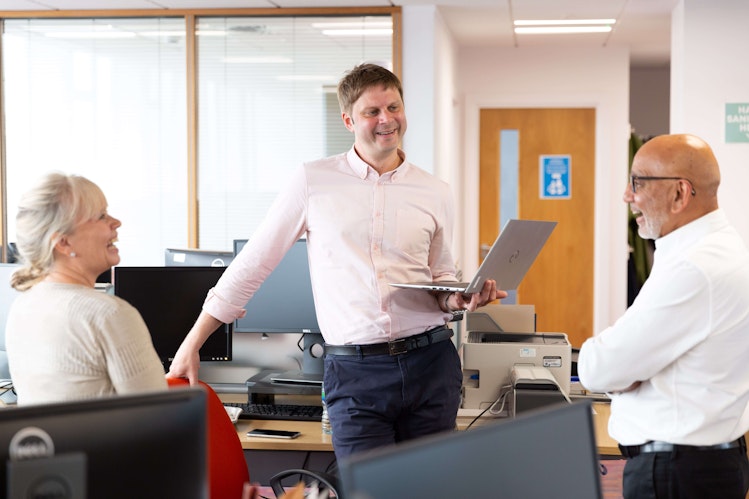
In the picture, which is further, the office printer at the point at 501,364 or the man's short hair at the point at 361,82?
the office printer at the point at 501,364

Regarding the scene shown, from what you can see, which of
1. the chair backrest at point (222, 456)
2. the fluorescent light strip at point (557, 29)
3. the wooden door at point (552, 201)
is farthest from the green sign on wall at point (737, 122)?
the chair backrest at point (222, 456)

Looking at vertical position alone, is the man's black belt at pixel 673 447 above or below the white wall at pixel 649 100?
below

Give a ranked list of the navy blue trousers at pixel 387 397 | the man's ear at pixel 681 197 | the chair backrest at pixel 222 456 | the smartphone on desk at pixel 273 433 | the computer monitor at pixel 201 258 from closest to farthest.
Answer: the man's ear at pixel 681 197, the chair backrest at pixel 222 456, the navy blue trousers at pixel 387 397, the smartphone on desk at pixel 273 433, the computer monitor at pixel 201 258

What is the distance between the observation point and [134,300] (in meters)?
3.17

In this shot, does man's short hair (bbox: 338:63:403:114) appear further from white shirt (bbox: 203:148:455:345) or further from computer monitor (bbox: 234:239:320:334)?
computer monitor (bbox: 234:239:320:334)

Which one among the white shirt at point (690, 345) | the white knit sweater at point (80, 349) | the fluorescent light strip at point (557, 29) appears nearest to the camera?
the white knit sweater at point (80, 349)

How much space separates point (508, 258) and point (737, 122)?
360 centimetres

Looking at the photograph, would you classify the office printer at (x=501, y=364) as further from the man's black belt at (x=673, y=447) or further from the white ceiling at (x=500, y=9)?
the white ceiling at (x=500, y=9)

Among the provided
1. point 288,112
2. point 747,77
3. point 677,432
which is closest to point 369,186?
point 677,432

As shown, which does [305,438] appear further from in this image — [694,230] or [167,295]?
[694,230]

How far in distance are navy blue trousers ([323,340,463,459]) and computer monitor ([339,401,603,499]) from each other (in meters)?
1.03

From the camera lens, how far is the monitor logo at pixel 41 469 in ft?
3.59

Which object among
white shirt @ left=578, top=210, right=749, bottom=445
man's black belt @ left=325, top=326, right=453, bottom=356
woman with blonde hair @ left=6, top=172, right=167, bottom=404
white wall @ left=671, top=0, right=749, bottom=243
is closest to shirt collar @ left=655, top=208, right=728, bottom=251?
white shirt @ left=578, top=210, right=749, bottom=445

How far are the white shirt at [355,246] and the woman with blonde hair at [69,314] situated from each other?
2.10 feet
